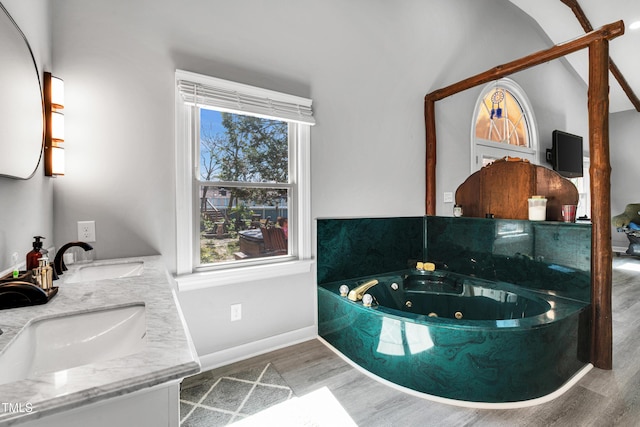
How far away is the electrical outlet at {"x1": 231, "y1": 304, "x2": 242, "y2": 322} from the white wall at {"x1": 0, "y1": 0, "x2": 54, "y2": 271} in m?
1.17

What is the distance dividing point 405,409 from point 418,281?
1.30m

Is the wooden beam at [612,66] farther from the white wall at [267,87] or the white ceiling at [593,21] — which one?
the white wall at [267,87]

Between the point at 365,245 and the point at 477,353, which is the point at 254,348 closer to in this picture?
the point at 365,245

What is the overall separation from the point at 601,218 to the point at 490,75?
1492mm

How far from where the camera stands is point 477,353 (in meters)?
1.72

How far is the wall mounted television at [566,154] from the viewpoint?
464 cm

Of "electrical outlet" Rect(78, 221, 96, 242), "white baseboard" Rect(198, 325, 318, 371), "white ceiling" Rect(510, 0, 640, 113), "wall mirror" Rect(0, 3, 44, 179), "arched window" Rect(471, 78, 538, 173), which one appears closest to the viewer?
"wall mirror" Rect(0, 3, 44, 179)

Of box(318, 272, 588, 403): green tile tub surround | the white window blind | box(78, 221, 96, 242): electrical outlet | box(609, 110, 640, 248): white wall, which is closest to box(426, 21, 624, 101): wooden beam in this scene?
the white window blind

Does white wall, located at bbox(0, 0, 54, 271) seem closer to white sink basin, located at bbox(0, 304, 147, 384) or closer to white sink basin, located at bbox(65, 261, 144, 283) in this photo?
white sink basin, located at bbox(65, 261, 144, 283)

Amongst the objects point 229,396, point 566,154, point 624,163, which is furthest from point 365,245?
point 624,163

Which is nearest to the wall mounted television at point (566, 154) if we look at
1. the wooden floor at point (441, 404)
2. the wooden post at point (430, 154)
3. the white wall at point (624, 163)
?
the white wall at point (624, 163)

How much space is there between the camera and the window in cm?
207

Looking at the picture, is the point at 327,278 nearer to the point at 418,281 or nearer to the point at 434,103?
the point at 418,281

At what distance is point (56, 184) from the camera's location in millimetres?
1712
